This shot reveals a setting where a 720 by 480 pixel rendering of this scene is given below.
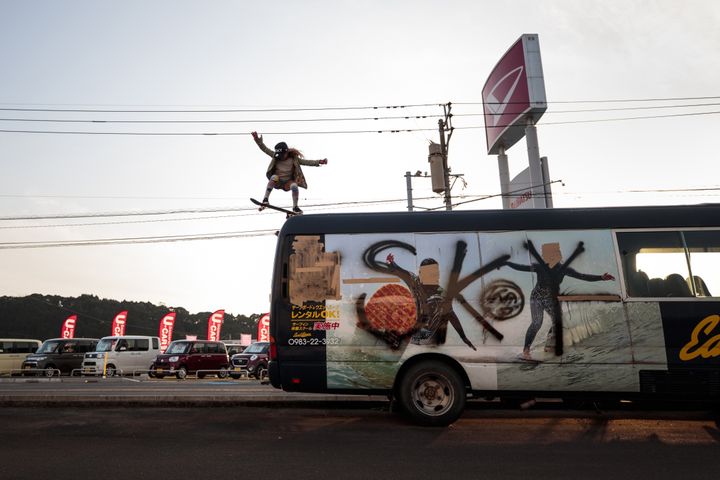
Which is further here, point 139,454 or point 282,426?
point 282,426

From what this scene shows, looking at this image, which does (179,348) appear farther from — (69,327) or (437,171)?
(69,327)

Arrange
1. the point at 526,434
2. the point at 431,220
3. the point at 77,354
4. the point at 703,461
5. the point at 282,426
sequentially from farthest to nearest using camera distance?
1. the point at 77,354
2. the point at 431,220
3. the point at 282,426
4. the point at 526,434
5. the point at 703,461

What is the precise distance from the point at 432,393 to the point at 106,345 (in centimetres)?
2178

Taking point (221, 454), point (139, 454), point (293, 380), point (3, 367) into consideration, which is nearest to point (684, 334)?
point (293, 380)

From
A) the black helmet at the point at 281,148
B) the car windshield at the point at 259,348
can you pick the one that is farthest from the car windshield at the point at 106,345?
the black helmet at the point at 281,148

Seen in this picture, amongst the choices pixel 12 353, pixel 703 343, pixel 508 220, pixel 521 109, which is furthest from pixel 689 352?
pixel 12 353

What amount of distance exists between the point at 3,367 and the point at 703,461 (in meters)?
29.9

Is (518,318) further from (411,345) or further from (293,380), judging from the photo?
(293,380)

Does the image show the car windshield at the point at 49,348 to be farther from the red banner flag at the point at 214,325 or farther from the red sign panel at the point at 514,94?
the red sign panel at the point at 514,94

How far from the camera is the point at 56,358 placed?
75.4ft

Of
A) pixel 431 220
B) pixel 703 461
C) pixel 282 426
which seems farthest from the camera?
pixel 431 220

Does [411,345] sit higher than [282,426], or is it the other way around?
[411,345]

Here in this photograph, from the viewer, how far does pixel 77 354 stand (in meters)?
23.8

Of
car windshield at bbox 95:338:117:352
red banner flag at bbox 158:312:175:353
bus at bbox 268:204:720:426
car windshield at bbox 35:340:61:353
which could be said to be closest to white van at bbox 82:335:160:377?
car windshield at bbox 95:338:117:352
